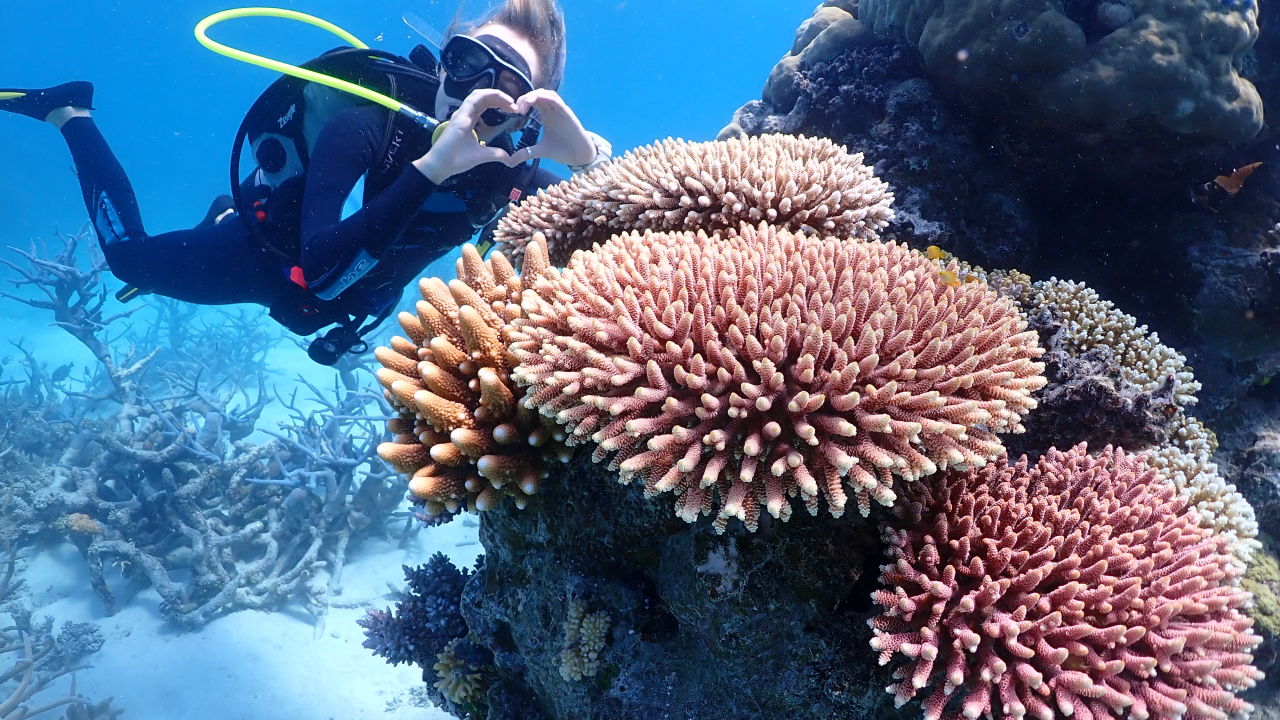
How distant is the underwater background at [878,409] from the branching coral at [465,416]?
15 millimetres

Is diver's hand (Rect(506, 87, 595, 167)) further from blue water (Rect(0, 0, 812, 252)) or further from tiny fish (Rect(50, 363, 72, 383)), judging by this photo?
blue water (Rect(0, 0, 812, 252))

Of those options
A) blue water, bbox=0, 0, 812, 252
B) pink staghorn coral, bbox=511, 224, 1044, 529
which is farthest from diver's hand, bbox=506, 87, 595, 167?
blue water, bbox=0, 0, 812, 252

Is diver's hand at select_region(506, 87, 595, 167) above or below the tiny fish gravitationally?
below

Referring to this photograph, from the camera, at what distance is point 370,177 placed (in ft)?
16.6

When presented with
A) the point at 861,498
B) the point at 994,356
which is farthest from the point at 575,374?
the point at 994,356

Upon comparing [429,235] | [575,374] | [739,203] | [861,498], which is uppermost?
[429,235]

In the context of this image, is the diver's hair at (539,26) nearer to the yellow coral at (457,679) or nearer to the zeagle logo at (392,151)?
the zeagle logo at (392,151)

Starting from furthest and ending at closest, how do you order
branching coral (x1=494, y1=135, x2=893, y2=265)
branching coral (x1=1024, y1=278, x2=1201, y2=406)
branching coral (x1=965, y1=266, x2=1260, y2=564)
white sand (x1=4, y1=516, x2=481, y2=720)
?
white sand (x1=4, y1=516, x2=481, y2=720) → branching coral (x1=1024, y1=278, x2=1201, y2=406) → branching coral (x1=494, y1=135, x2=893, y2=265) → branching coral (x1=965, y1=266, x2=1260, y2=564)

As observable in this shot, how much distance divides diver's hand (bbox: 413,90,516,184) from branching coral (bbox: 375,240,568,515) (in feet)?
5.11

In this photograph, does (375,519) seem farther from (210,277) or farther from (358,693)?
(210,277)

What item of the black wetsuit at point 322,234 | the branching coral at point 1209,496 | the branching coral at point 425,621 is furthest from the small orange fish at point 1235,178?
the branching coral at point 425,621

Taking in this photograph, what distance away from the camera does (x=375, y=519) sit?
966cm

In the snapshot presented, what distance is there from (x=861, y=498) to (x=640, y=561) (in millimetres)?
1072

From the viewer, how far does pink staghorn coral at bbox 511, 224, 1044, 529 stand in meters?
1.79
